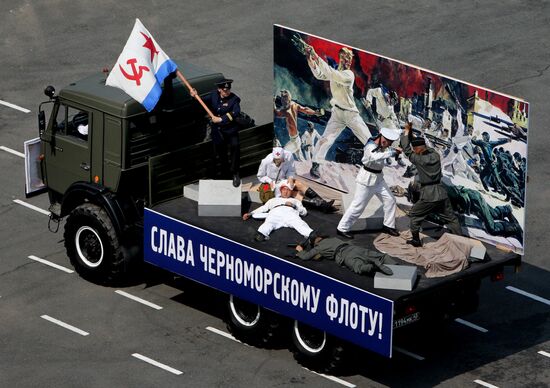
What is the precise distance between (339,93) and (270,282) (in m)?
3.60

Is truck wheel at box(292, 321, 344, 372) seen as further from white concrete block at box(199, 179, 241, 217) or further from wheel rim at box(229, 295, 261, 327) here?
white concrete block at box(199, 179, 241, 217)

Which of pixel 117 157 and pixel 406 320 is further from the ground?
pixel 117 157

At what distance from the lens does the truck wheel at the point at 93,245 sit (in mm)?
24531

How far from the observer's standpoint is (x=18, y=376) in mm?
22406

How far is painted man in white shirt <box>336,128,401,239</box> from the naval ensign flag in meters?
3.44

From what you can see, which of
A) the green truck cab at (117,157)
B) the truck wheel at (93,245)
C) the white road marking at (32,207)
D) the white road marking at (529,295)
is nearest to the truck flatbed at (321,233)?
the green truck cab at (117,157)

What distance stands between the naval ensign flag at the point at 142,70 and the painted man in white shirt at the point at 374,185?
3436 mm

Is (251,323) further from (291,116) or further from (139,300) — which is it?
(291,116)

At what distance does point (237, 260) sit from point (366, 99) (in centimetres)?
330

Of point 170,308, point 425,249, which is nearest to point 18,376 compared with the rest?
point 170,308

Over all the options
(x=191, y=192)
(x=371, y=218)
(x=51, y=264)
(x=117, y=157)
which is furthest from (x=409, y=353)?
(x=51, y=264)

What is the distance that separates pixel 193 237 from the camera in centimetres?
2312

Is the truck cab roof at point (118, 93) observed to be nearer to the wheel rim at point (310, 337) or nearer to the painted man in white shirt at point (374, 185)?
the painted man in white shirt at point (374, 185)

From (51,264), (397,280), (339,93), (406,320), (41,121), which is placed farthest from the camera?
(51,264)
